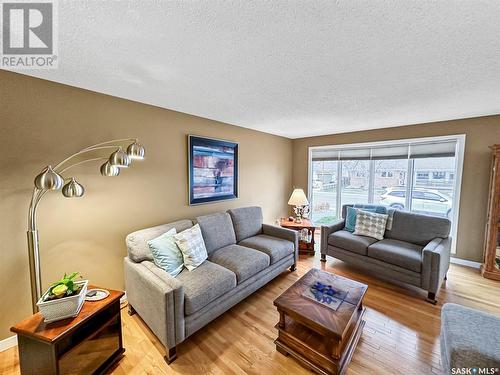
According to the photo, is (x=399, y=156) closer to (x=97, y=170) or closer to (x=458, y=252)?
(x=458, y=252)

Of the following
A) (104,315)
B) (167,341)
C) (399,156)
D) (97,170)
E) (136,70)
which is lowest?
(167,341)

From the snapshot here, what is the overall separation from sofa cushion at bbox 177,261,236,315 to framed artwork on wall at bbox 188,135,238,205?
3.68ft

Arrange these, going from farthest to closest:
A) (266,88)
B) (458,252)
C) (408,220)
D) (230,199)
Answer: (230,199)
(458,252)
(408,220)
(266,88)

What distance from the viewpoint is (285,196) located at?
4.84m

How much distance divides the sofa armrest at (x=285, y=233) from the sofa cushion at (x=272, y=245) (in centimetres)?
7

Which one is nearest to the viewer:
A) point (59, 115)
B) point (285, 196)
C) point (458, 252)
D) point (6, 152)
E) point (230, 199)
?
point (6, 152)

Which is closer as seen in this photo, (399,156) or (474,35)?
(474,35)

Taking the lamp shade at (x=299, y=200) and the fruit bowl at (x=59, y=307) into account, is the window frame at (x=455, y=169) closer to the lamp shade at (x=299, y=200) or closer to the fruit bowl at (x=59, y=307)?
the lamp shade at (x=299, y=200)

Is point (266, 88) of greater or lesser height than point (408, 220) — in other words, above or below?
above

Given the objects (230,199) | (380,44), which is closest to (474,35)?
(380,44)

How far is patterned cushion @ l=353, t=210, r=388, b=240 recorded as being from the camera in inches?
117

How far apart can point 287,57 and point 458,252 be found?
398 cm

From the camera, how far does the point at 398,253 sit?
8.11 feet

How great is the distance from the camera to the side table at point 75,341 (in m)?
1.20
